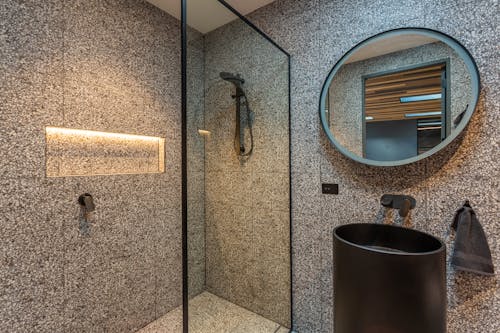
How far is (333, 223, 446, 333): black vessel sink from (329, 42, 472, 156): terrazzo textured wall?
736mm

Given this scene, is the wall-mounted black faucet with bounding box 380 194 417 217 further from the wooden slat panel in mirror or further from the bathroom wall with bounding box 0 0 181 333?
the bathroom wall with bounding box 0 0 181 333

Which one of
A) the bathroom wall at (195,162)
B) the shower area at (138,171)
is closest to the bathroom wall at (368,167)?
the shower area at (138,171)

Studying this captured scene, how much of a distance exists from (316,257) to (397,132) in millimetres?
1012

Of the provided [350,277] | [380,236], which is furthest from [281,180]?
[350,277]

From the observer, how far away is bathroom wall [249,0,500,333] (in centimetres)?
115

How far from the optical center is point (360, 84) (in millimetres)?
1476

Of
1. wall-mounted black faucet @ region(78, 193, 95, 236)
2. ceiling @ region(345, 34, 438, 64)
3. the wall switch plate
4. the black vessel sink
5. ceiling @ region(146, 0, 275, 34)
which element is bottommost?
the black vessel sink

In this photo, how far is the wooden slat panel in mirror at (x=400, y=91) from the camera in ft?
4.17

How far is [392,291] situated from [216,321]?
101 cm

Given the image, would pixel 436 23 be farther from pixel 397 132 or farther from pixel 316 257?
pixel 316 257

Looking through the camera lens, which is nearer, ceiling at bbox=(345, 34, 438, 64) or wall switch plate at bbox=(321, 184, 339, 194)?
ceiling at bbox=(345, 34, 438, 64)

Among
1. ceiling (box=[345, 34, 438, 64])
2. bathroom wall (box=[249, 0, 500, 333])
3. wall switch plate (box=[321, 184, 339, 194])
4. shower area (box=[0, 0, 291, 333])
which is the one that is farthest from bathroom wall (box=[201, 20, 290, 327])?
ceiling (box=[345, 34, 438, 64])

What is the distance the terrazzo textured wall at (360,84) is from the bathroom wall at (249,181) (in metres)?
0.39

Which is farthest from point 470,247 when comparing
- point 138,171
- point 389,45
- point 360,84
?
point 138,171
